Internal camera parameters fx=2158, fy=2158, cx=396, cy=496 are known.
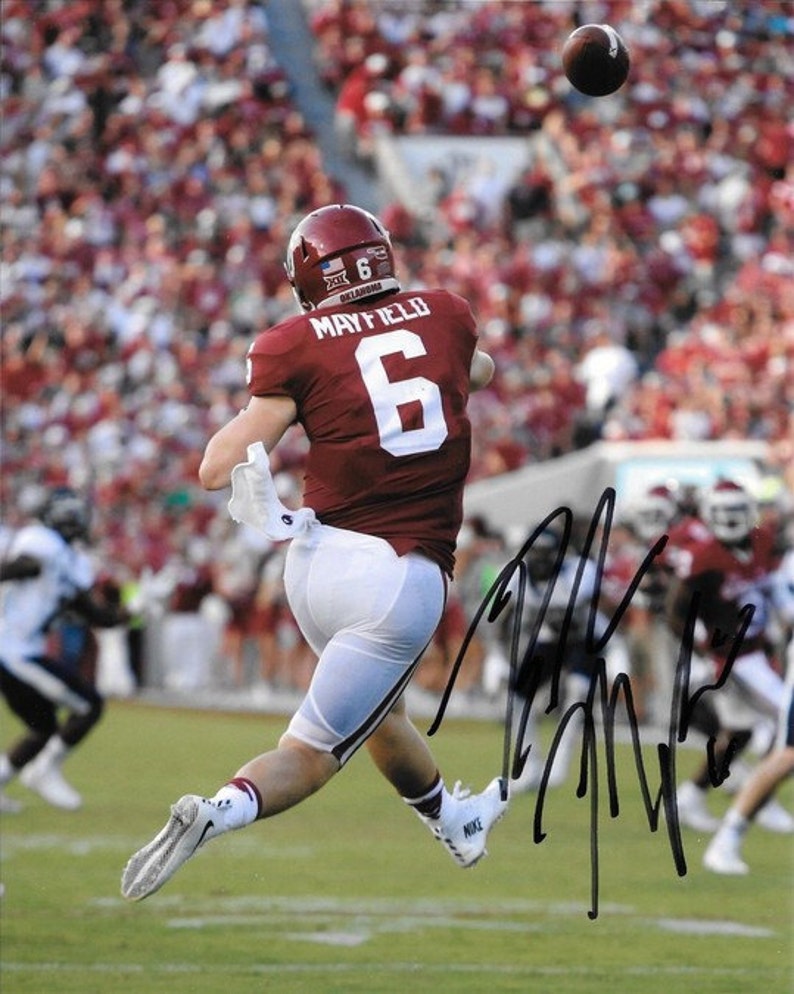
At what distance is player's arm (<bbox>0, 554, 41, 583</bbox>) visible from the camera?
1055 cm

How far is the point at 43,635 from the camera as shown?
10891mm

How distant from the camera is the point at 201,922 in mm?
7078

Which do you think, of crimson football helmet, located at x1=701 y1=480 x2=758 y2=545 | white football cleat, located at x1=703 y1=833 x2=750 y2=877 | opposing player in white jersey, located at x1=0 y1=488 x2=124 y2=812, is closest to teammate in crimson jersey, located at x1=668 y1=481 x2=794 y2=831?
crimson football helmet, located at x1=701 y1=480 x2=758 y2=545

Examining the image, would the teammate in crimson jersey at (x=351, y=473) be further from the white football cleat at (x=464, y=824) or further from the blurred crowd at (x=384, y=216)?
the blurred crowd at (x=384, y=216)

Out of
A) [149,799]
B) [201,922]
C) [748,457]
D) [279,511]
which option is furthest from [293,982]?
[748,457]

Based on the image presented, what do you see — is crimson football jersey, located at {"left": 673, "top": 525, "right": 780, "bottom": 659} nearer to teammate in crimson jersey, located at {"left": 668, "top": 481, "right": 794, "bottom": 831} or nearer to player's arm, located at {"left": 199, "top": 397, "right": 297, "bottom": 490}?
teammate in crimson jersey, located at {"left": 668, "top": 481, "right": 794, "bottom": 831}

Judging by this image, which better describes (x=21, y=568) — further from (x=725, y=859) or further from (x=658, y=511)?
(x=725, y=859)

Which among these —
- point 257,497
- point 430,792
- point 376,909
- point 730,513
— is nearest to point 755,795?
point 730,513

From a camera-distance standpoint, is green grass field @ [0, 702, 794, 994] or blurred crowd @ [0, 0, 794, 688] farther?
blurred crowd @ [0, 0, 794, 688]

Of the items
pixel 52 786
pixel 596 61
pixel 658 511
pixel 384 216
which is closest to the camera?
pixel 596 61

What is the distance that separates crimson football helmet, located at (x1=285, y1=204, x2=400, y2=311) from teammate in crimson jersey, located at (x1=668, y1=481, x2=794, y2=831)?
457cm

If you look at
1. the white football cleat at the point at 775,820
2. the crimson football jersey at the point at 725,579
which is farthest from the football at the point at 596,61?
the white football cleat at the point at 775,820

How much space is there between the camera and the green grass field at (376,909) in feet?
19.9

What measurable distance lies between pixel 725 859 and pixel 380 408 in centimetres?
429
